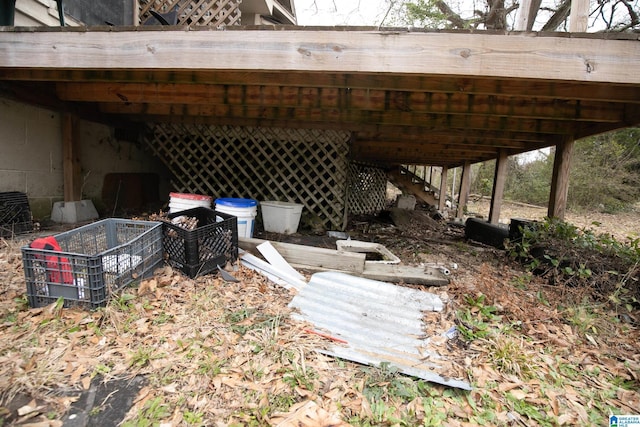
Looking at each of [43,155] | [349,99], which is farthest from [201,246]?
[43,155]

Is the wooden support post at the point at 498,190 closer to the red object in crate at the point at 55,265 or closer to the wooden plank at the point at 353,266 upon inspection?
the wooden plank at the point at 353,266

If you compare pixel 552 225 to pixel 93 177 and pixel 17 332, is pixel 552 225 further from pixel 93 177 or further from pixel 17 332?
pixel 93 177

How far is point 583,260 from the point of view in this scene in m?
2.57

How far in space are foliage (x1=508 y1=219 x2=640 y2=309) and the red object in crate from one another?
3.51 meters

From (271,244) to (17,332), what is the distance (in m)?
1.75

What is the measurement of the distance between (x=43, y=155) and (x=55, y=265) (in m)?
2.62

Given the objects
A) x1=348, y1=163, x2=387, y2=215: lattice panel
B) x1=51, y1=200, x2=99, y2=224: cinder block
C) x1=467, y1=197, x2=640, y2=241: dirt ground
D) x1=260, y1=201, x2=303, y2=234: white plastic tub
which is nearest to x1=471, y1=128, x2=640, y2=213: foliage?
x1=467, y1=197, x2=640, y2=241: dirt ground

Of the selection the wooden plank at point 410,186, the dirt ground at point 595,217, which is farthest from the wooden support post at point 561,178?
the wooden plank at point 410,186

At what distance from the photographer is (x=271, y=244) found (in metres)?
2.84

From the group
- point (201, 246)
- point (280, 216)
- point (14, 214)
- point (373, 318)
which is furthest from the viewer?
point (280, 216)

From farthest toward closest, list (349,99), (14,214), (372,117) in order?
(372,117), (349,99), (14,214)

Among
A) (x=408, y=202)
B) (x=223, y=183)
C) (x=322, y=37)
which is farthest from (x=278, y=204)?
(x=408, y=202)

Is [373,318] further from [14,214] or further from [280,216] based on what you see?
[14,214]

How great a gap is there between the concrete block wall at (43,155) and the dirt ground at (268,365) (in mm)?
1481
